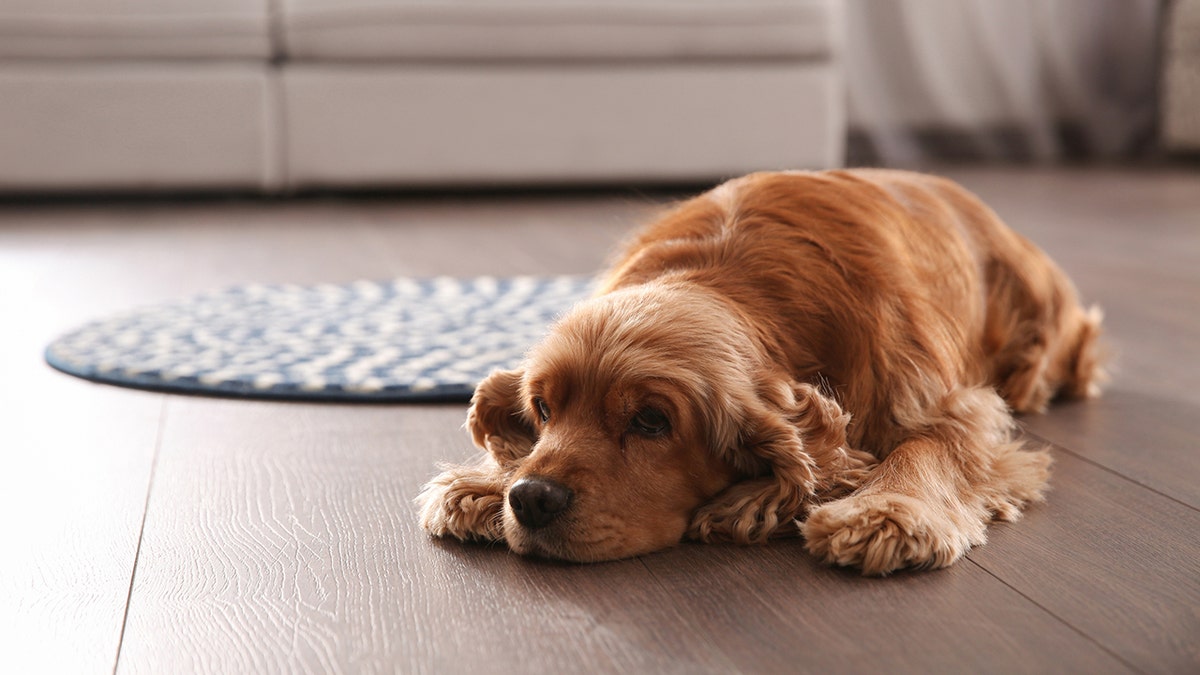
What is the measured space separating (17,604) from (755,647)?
83cm

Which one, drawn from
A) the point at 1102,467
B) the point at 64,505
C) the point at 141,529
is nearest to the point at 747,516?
the point at 1102,467

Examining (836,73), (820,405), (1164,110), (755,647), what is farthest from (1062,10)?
(755,647)

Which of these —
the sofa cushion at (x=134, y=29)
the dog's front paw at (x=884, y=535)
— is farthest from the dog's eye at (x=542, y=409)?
the sofa cushion at (x=134, y=29)

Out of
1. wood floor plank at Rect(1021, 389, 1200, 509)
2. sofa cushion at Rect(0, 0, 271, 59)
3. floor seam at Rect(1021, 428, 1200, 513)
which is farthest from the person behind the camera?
sofa cushion at Rect(0, 0, 271, 59)

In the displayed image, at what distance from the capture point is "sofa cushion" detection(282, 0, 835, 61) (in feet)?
16.6

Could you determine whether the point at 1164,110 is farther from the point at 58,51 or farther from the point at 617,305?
the point at 617,305

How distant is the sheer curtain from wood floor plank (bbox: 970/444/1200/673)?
5183 millimetres

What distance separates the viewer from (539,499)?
5.01 feet

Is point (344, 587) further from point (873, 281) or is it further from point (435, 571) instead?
point (873, 281)

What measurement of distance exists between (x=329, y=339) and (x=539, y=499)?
1.43m

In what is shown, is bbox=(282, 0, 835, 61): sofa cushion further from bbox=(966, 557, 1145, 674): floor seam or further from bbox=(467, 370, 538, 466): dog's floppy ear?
bbox=(966, 557, 1145, 674): floor seam

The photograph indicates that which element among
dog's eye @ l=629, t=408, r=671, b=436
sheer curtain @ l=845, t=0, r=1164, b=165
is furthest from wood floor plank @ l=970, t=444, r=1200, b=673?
sheer curtain @ l=845, t=0, r=1164, b=165

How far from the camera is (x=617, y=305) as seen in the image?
1661mm

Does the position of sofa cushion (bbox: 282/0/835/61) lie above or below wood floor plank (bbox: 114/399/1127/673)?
above
